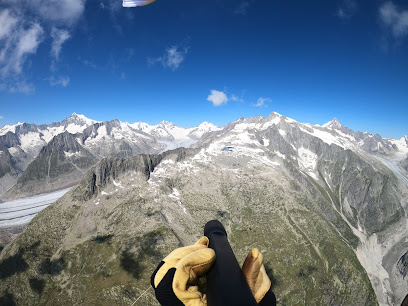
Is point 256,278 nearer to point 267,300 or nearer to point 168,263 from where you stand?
point 267,300

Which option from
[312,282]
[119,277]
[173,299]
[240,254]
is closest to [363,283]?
[312,282]

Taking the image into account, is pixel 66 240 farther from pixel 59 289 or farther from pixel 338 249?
pixel 338 249

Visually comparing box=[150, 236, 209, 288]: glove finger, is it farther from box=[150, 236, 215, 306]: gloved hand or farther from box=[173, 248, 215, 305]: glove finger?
box=[173, 248, 215, 305]: glove finger

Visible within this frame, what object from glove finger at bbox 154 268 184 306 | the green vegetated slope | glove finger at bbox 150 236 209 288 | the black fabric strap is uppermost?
glove finger at bbox 150 236 209 288

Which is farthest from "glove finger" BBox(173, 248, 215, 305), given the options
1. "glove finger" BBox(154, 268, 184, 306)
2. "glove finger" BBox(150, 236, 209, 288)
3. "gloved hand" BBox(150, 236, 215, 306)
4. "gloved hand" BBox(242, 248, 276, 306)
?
"gloved hand" BBox(242, 248, 276, 306)

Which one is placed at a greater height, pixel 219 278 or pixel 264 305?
pixel 219 278

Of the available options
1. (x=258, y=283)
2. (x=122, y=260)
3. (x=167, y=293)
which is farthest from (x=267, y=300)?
(x=122, y=260)

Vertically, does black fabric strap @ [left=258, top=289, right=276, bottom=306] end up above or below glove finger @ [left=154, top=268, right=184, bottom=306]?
below
